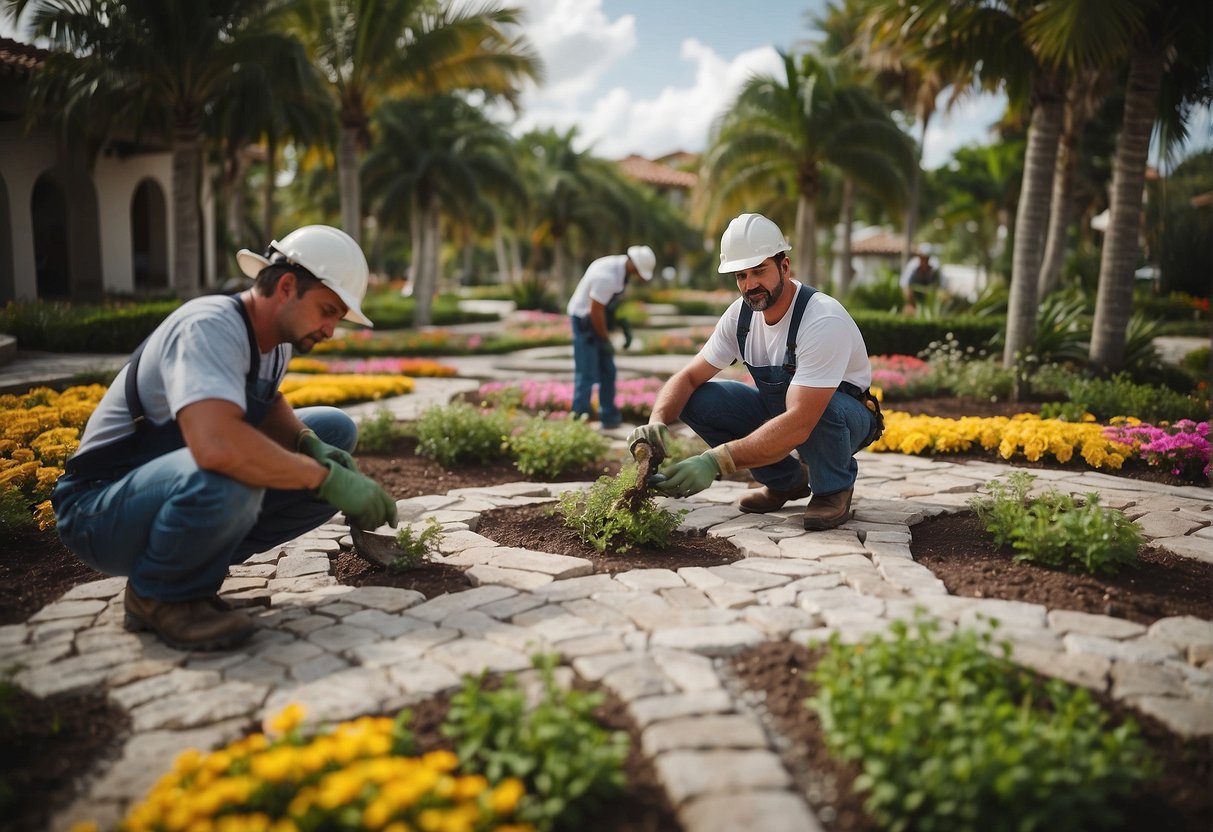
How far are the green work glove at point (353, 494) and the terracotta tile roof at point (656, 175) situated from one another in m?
50.4

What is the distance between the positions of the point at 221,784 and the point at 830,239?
161 ft

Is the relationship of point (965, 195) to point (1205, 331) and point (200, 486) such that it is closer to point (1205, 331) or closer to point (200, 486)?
point (1205, 331)

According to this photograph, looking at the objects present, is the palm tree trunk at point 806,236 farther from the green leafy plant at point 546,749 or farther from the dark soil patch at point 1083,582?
the green leafy plant at point 546,749

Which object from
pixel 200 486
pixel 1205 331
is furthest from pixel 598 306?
pixel 1205 331

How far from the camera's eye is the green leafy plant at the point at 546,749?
2.03 meters

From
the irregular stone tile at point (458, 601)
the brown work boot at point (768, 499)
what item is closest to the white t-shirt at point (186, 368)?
the irregular stone tile at point (458, 601)

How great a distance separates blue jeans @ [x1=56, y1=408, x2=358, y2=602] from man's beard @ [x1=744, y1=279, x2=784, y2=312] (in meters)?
2.35

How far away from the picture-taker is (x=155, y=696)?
261 cm

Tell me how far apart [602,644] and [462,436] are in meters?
3.15

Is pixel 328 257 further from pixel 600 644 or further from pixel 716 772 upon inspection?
pixel 716 772

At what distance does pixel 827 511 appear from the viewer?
4.27m

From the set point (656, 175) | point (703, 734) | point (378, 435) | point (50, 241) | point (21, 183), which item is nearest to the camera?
point (703, 734)

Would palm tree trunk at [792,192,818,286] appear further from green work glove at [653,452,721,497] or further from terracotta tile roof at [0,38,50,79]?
green work glove at [653,452,721,497]

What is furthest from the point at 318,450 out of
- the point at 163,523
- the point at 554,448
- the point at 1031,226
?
the point at 1031,226
